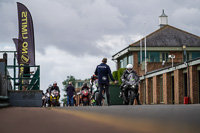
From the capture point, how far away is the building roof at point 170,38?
71812mm

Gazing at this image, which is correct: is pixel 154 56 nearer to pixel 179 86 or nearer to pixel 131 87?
pixel 179 86

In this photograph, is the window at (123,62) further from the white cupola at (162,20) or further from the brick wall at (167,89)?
the brick wall at (167,89)

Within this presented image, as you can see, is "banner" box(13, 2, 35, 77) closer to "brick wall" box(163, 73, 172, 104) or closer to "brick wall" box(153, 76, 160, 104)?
"brick wall" box(163, 73, 172, 104)

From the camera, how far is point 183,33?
77125 millimetres

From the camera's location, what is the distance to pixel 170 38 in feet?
243

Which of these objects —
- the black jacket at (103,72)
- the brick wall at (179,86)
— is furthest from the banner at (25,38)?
the brick wall at (179,86)

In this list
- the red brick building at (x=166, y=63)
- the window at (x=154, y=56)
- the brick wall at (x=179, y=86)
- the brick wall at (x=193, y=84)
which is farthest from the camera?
the window at (x=154, y=56)

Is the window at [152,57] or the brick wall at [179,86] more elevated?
the window at [152,57]

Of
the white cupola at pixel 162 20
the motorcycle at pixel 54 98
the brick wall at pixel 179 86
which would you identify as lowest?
the motorcycle at pixel 54 98

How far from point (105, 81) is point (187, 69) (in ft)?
66.0

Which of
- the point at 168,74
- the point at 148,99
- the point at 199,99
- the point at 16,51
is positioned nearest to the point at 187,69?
the point at 199,99

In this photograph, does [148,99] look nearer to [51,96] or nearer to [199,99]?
[199,99]

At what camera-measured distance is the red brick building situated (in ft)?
130

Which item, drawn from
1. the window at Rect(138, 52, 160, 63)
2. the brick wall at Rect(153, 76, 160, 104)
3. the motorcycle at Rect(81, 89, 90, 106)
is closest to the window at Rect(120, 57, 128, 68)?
the window at Rect(138, 52, 160, 63)
